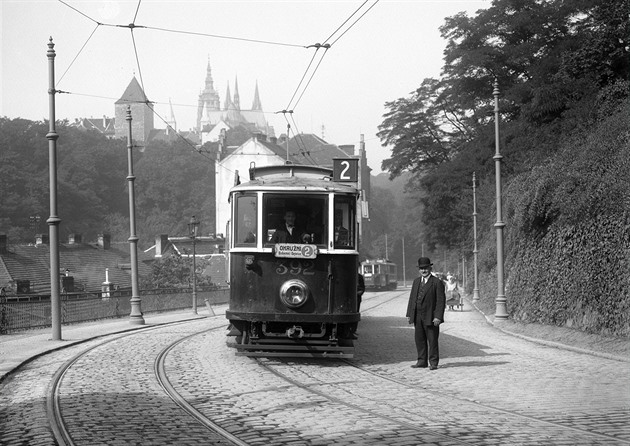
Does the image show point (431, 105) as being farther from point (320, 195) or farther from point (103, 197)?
point (103, 197)

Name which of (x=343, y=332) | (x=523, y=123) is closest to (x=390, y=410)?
(x=343, y=332)

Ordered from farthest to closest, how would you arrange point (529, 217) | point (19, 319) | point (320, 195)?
point (19, 319), point (529, 217), point (320, 195)

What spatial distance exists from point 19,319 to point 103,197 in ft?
235

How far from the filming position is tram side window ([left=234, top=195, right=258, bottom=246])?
47.1ft

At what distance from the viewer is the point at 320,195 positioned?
47.1 ft

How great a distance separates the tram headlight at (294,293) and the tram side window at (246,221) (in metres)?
0.89

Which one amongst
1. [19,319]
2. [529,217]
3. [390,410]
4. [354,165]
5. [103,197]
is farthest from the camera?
[103,197]

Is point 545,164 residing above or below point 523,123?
below

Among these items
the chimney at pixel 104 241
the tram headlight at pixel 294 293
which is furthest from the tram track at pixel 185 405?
the chimney at pixel 104 241

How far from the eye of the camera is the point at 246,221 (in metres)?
14.5

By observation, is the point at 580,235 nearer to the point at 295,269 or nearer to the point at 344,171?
the point at 344,171

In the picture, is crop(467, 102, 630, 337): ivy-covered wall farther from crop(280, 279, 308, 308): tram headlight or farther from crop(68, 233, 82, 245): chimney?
crop(68, 233, 82, 245): chimney

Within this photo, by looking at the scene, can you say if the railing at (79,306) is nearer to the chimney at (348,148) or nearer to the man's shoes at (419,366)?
the man's shoes at (419,366)

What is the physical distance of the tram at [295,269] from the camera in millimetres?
14047
